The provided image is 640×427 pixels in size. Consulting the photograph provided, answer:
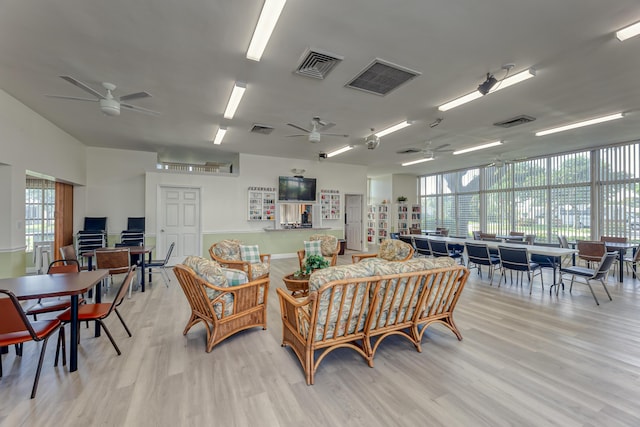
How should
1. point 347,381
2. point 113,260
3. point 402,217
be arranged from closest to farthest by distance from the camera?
point 347,381
point 113,260
point 402,217

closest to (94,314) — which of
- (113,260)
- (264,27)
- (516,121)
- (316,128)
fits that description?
(113,260)

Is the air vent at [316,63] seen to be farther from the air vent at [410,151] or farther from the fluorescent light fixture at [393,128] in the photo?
the air vent at [410,151]

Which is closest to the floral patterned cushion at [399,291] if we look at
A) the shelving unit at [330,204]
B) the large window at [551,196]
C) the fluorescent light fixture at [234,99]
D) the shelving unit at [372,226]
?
the fluorescent light fixture at [234,99]

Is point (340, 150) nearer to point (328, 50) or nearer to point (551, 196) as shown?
point (328, 50)

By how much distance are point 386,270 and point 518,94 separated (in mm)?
3499

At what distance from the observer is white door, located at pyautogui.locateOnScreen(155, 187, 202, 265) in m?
7.02

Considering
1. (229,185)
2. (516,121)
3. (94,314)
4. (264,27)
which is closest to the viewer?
(264,27)

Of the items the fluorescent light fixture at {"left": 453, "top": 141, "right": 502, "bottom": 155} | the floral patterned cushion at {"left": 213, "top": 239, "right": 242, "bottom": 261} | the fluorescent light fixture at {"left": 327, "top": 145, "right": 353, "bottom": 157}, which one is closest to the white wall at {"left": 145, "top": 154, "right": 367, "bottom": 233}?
the fluorescent light fixture at {"left": 327, "top": 145, "right": 353, "bottom": 157}

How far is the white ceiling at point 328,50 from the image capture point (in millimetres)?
2318

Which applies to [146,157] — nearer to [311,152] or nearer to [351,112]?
[311,152]

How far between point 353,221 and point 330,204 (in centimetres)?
145

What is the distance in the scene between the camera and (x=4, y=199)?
396 centimetres

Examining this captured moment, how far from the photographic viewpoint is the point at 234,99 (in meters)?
4.02

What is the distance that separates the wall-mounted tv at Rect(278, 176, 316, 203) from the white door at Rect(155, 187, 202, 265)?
91.4 inches
